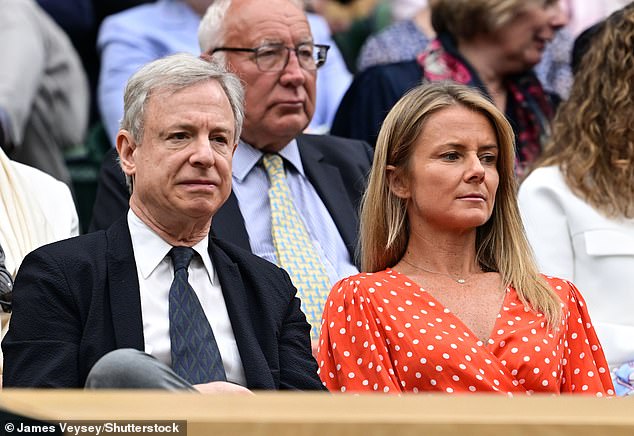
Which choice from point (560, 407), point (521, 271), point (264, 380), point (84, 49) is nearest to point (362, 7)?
point (84, 49)

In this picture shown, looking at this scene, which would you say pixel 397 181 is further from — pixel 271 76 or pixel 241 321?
pixel 271 76

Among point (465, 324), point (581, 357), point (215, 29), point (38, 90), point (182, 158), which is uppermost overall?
point (215, 29)

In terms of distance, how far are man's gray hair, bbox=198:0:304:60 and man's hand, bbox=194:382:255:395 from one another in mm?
1912

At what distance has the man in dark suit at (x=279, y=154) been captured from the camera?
4824 millimetres

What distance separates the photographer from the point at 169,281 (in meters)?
3.82

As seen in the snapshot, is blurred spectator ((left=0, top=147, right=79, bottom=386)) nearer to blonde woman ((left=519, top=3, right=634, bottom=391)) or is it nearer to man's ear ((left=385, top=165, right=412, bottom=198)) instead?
man's ear ((left=385, top=165, right=412, bottom=198))

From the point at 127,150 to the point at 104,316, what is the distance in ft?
1.94

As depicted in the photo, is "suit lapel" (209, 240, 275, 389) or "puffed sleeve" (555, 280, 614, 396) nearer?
"suit lapel" (209, 240, 275, 389)

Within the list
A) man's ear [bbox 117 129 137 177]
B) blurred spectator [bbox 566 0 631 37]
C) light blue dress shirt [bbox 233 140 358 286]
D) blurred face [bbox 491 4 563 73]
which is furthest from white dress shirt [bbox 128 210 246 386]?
blurred spectator [bbox 566 0 631 37]

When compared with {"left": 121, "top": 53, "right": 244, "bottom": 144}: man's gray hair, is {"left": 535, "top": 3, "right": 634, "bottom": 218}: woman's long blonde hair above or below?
below

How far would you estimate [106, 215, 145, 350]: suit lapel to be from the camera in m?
3.63

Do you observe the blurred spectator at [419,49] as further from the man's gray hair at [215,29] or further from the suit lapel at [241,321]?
the suit lapel at [241,321]

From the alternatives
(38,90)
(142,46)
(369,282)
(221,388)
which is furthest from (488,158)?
(38,90)

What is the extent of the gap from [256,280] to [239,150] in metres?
1.20
